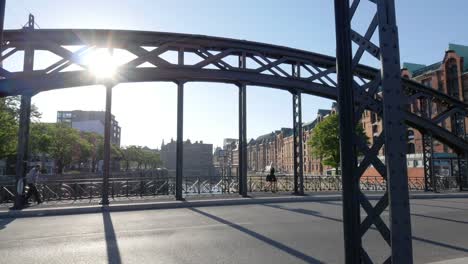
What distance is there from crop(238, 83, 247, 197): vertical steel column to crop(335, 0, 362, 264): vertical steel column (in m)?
14.2

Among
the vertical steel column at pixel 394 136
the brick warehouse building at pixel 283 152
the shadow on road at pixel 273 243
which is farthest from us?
the brick warehouse building at pixel 283 152

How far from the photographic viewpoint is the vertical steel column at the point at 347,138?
126 inches

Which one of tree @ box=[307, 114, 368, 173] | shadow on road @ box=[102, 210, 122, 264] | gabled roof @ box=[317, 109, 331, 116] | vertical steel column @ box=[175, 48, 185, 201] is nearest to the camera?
Result: shadow on road @ box=[102, 210, 122, 264]

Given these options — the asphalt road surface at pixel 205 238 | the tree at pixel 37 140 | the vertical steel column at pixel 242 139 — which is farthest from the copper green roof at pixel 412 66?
the tree at pixel 37 140

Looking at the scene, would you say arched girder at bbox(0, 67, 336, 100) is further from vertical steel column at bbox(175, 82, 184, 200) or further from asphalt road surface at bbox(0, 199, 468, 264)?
asphalt road surface at bbox(0, 199, 468, 264)

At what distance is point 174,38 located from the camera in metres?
16.5

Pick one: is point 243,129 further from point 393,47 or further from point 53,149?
point 53,149

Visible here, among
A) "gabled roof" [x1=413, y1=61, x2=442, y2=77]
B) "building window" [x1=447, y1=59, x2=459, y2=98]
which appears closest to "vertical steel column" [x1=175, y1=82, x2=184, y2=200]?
"building window" [x1=447, y1=59, x2=459, y2=98]

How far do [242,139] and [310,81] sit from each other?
5.06 metres

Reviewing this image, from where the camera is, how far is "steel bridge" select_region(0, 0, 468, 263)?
302cm

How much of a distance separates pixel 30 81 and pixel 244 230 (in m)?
11.4

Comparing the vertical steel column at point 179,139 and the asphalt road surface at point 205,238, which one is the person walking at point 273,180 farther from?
the asphalt road surface at point 205,238

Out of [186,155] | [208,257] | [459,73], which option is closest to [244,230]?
[208,257]

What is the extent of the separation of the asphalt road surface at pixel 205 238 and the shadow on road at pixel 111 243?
2cm
